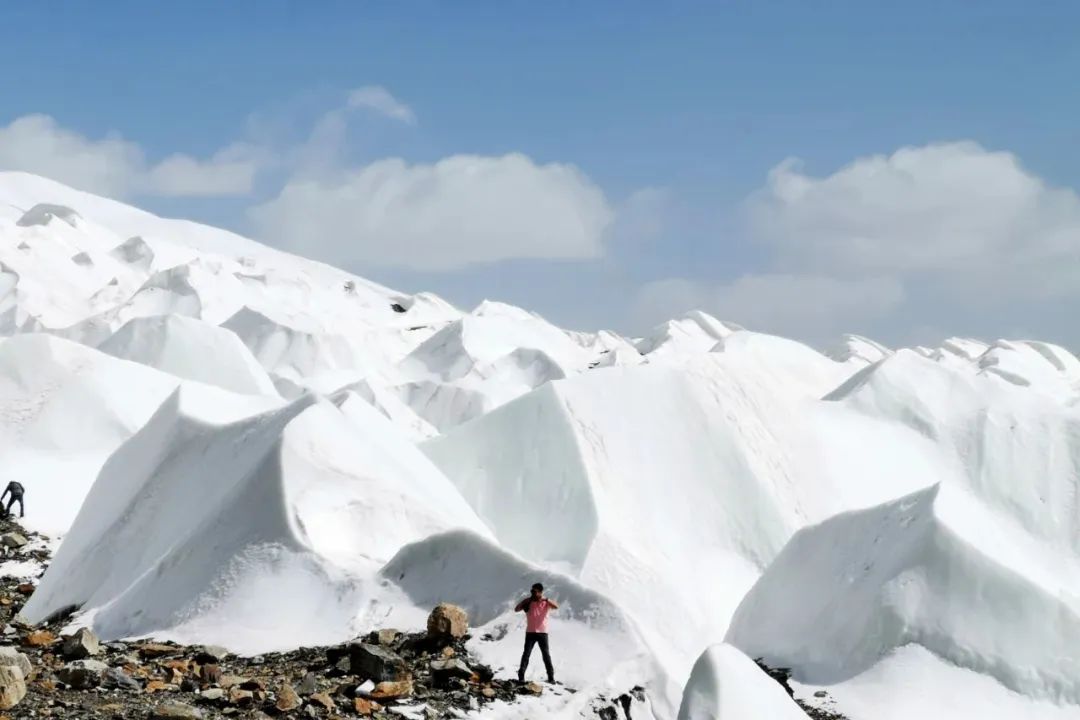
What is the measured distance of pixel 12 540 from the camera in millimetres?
21516

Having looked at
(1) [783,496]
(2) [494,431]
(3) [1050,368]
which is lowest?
(1) [783,496]

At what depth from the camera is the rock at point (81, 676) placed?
973 cm

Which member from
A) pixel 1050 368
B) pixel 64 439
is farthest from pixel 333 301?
pixel 64 439

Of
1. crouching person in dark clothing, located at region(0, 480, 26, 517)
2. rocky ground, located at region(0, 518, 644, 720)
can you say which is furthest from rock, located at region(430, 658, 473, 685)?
crouching person in dark clothing, located at region(0, 480, 26, 517)

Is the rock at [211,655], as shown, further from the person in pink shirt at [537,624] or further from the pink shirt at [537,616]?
the pink shirt at [537,616]

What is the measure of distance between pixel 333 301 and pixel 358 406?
56.0 meters

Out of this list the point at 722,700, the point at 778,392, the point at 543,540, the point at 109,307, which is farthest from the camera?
the point at 109,307

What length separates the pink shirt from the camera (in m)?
10.7

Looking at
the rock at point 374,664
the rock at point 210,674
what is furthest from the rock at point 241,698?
the rock at point 374,664

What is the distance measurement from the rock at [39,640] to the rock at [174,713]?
15.4 feet

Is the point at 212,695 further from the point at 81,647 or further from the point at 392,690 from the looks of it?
the point at 81,647

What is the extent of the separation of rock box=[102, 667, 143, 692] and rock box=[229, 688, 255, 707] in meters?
0.86

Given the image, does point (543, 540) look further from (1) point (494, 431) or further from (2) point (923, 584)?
(2) point (923, 584)

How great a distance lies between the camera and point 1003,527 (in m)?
24.7
